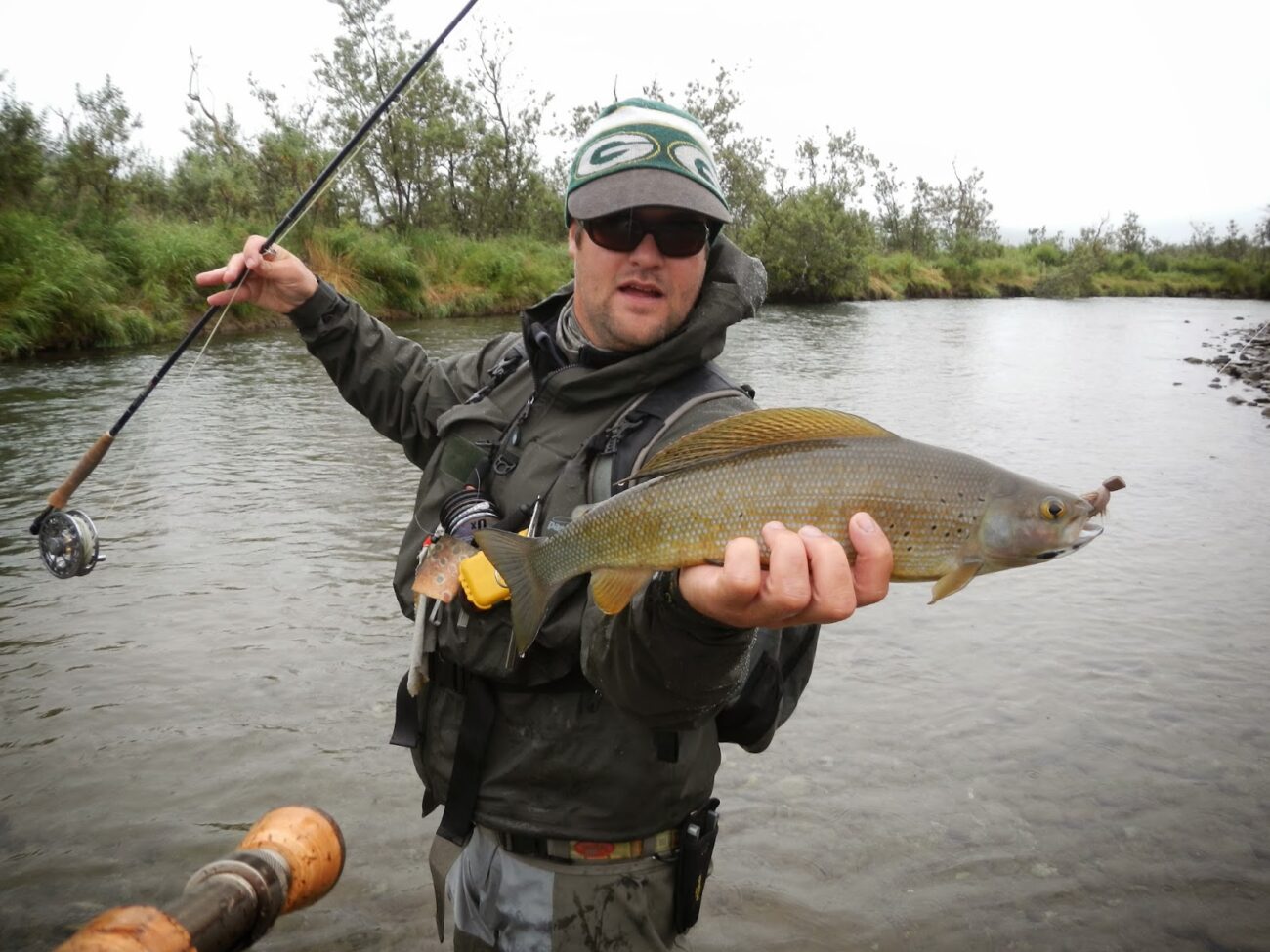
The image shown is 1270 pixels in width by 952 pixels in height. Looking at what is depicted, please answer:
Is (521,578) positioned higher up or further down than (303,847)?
higher up

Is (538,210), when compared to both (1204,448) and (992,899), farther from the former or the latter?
(992,899)

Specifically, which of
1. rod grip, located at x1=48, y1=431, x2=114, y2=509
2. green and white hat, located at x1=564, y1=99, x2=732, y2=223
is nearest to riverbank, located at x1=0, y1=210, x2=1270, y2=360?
rod grip, located at x1=48, y1=431, x2=114, y2=509

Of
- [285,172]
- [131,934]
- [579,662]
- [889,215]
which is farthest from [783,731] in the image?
[889,215]

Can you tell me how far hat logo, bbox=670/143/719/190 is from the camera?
242 centimetres

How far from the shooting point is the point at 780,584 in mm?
1664

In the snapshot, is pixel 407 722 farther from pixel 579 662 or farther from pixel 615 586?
pixel 615 586

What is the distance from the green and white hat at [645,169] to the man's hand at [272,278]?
1.08 meters

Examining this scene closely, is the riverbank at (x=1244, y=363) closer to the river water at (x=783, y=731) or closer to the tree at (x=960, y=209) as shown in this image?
the river water at (x=783, y=731)

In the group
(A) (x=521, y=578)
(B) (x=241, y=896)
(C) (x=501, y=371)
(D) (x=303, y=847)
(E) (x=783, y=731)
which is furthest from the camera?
(E) (x=783, y=731)

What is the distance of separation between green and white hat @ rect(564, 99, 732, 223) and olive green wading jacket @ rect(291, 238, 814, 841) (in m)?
0.22

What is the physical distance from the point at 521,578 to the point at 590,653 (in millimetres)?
241

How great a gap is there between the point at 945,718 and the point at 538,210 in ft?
114

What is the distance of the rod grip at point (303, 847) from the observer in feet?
6.98

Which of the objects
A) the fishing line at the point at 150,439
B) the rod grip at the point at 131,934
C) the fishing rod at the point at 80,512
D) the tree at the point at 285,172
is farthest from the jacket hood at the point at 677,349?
the tree at the point at 285,172
